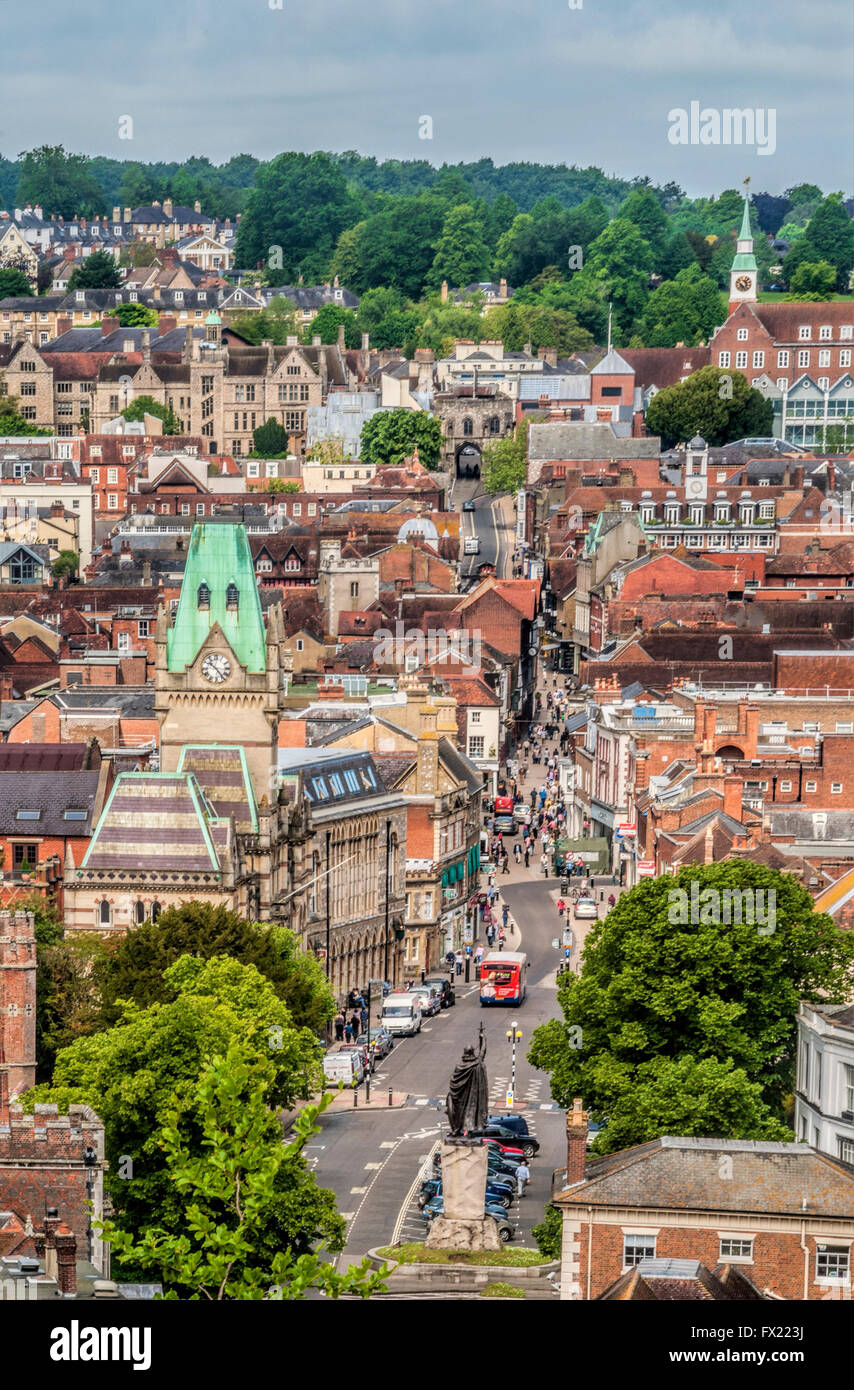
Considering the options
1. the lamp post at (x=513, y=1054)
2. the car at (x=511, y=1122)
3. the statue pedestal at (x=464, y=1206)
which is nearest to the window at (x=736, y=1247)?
the statue pedestal at (x=464, y=1206)

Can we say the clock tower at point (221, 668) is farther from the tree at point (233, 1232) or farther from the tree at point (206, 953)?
the tree at point (233, 1232)

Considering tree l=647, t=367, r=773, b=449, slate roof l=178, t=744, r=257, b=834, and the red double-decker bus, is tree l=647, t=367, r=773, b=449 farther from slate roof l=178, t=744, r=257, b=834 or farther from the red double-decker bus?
slate roof l=178, t=744, r=257, b=834

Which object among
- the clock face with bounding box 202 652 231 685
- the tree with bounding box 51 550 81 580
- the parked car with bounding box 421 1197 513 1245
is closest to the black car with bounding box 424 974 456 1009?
the clock face with bounding box 202 652 231 685

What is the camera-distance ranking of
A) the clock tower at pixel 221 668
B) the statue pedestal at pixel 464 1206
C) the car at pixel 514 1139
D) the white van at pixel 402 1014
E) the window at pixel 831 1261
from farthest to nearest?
the clock tower at pixel 221 668 → the white van at pixel 402 1014 → the car at pixel 514 1139 → the statue pedestal at pixel 464 1206 → the window at pixel 831 1261

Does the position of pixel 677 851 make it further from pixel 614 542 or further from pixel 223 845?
pixel 614 542

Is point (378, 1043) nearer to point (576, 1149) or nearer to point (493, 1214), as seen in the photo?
point (493, 1214)

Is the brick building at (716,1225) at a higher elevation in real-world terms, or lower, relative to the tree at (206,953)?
higher
